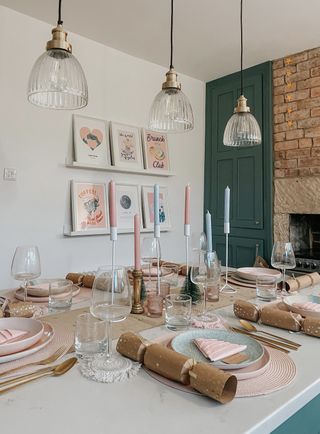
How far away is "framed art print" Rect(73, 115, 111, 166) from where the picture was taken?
9.25 ft

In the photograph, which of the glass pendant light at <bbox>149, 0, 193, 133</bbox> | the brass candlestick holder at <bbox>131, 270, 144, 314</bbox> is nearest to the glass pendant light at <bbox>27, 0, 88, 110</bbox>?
the glass pendant light at <bbox>149, 0, 193, 133</bbox>

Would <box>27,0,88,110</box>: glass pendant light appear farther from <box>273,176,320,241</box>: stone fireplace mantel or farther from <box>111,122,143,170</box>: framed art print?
<box>273,176,320,241</box>: stone fireplace mantel

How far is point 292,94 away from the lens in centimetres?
320

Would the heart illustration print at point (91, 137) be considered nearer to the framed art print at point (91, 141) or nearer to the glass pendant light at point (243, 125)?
the framed art print at point (91, 141)

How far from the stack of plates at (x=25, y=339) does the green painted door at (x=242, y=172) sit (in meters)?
2.72

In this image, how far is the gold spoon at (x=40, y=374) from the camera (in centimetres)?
70

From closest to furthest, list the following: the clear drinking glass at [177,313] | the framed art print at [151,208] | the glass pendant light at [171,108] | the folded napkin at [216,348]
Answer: the folded napkin at [216,348], the clear drinking glass at [177,313], the glass pendant light at [171,108], the framed art print at [151,208]

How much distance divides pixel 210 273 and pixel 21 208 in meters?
1.72

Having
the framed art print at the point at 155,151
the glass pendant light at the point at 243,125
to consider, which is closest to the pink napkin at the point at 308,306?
the glass pendant light at the point at 243,125

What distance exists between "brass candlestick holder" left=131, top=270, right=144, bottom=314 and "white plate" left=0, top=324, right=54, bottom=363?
12.1 inches

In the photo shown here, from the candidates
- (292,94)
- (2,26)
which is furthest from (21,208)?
(292,94)

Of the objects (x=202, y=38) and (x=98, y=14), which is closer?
(x=98, y=14)

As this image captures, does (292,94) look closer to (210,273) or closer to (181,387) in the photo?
(210,273)

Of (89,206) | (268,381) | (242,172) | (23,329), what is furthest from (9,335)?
(242,172)
